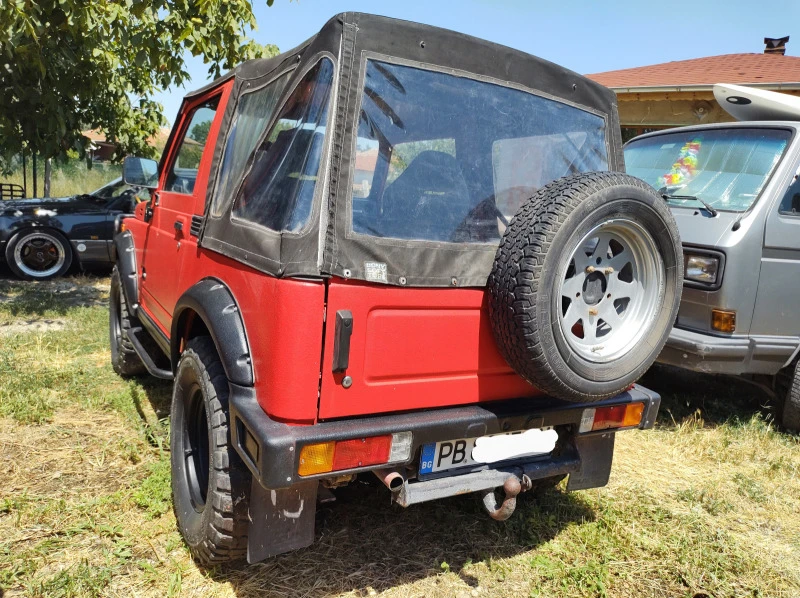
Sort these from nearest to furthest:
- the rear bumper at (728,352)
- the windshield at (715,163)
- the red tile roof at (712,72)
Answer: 1. the rear bumper at (728,352)
2. the windshield at (715,163)
3. the red tile roof at (712,72)

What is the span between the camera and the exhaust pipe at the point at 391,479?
2.13 meters

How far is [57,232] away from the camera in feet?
27.3

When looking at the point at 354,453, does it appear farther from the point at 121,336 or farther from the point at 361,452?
the point at 121,336

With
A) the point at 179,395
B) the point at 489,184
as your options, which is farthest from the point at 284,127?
the point at 179,395

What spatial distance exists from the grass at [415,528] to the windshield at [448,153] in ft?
4.64

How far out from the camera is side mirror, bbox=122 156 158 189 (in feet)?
12.6

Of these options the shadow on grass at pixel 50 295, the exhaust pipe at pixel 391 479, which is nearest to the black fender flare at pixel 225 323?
the exhaust pipe at pixel 391 479

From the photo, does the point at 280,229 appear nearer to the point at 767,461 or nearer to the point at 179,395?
the point at 179,395

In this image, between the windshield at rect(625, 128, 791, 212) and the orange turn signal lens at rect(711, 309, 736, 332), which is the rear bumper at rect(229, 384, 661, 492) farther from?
the windshield at rect(625, 128, 791, 212)

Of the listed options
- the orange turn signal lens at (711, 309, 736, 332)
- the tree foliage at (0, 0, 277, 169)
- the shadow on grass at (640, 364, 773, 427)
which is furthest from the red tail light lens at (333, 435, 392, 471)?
the tree foliage at (0, 0, 277, 169)

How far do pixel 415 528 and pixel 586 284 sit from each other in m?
1.39

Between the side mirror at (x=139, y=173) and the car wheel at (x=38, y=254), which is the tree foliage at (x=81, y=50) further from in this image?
the side mirror at (x=139, y=173)

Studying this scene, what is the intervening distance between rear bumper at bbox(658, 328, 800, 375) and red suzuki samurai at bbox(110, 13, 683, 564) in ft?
4.57

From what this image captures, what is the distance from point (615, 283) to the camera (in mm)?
2318
